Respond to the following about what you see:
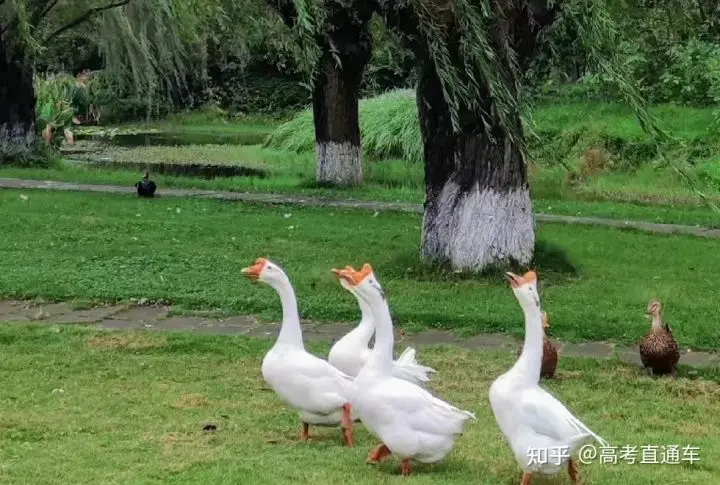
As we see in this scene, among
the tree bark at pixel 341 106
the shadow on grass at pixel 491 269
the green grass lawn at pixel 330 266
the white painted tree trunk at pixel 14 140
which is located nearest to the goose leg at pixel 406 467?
the green grass lawn at pixel 330 266

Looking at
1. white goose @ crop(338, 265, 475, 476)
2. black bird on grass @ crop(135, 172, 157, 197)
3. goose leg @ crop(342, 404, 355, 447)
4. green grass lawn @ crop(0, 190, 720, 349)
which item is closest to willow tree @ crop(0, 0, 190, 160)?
black bird on grass @ crop(135, 172, 157, 197)

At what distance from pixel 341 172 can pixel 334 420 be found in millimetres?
12742

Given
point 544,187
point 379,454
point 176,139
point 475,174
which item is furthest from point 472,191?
point 176,139

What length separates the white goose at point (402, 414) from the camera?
190 inches

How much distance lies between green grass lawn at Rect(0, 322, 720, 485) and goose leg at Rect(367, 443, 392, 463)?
0.19 ft

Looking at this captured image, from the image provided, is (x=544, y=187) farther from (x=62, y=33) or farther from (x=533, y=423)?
(x=533, y=423)

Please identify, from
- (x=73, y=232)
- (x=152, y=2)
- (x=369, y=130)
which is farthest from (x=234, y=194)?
(x=369, y=130)

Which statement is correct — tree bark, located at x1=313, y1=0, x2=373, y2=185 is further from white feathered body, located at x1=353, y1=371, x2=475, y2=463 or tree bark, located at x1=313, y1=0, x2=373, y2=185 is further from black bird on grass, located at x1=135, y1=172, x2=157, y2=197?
white feathered body, located at x1=353, y1=371, x2=475, y2=463

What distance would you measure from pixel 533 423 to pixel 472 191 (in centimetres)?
567

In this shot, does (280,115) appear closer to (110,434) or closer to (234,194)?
(234,194)

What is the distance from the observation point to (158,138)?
34.3m

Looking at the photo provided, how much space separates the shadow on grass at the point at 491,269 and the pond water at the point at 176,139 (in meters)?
20.9

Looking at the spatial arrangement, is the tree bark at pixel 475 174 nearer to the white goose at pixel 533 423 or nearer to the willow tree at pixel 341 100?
the white goose at pixel 533 423

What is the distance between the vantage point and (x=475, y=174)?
10.1 m
